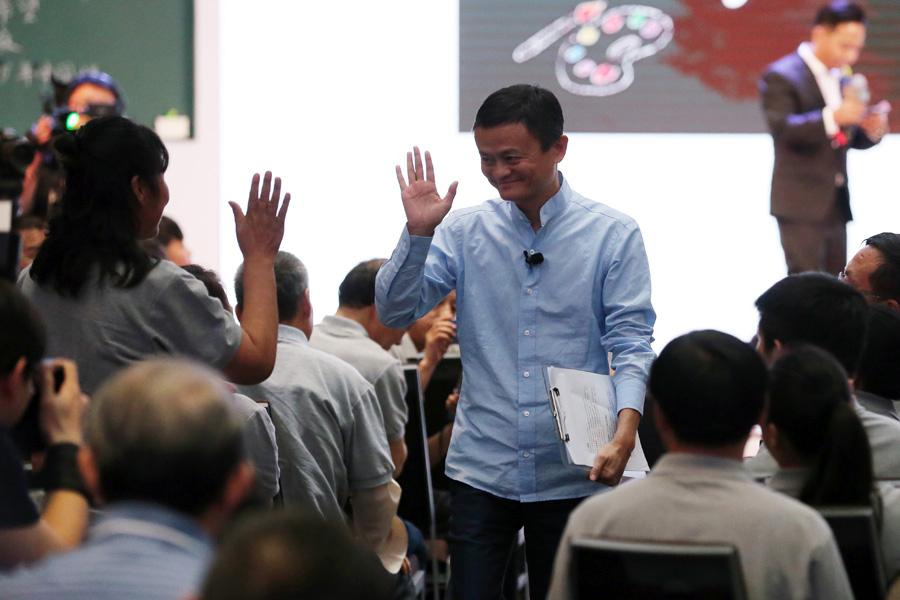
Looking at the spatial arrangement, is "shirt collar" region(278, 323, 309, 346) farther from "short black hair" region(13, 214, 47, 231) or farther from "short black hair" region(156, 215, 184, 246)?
"short black hair" region(13, 214, 47, 231)

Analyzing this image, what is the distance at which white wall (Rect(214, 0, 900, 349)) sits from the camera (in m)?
5.59

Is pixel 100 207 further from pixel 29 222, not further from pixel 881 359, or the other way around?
pixel 29 222

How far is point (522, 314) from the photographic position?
2.41 m

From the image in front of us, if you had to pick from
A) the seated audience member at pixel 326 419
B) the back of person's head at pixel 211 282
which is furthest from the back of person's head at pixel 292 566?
the seated audience member at pixel 326 419

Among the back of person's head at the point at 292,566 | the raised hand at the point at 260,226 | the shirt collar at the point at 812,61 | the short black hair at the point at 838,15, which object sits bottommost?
the back of person's head at the point at 292,566

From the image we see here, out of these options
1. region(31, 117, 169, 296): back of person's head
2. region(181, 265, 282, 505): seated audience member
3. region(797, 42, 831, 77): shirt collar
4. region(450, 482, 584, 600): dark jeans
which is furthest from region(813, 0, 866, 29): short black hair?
region(31, 117, 169, 296): back of person's head

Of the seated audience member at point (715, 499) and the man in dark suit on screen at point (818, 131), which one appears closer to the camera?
the seated audience member at point (715, 499)

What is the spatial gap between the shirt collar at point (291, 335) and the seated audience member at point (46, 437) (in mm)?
1257

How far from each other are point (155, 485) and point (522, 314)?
133cm

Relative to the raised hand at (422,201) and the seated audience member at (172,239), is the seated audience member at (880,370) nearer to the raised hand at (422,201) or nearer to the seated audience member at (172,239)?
the raised hand at (422,201)

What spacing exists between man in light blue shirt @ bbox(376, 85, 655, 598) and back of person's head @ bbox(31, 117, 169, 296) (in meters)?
0.56

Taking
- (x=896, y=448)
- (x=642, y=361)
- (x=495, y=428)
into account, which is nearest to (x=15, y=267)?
(x=495, y=428)

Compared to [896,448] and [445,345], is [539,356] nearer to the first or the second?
[896,448]

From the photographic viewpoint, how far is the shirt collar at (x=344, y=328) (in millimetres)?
3523
